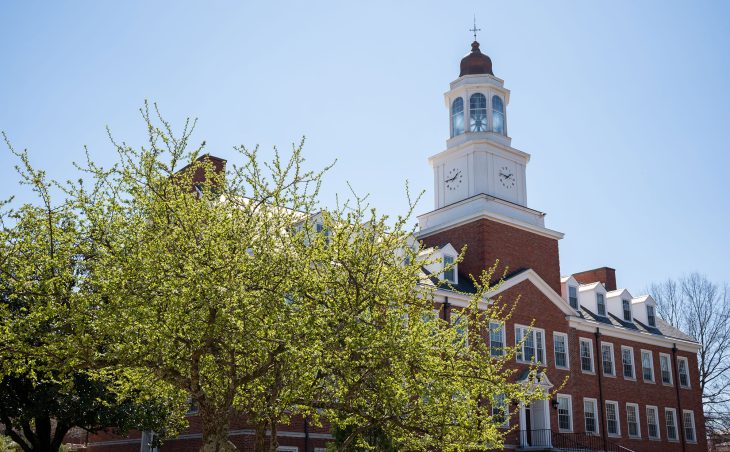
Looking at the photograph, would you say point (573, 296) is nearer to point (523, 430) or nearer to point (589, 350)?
point (589, 350)

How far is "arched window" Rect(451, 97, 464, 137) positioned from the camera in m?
39.2

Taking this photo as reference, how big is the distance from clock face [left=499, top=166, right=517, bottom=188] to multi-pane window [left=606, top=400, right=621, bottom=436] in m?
11.9

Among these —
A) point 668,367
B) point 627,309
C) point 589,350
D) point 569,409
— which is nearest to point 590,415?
point 569,409

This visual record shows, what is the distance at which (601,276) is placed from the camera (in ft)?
150

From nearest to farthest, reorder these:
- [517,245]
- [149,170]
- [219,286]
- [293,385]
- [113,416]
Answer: [219,286] < [293,385] < [149,170] < [113,416] < [517,245]

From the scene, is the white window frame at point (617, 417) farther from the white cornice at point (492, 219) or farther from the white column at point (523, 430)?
the white cornice at point (492, 219)

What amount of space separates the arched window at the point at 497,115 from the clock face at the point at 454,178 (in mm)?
3128

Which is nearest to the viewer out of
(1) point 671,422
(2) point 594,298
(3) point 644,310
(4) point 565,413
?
(4) point 565,413

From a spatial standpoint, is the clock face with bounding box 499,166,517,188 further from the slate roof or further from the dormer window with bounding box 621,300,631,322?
the dormer window with bounding box 621,300,631,322

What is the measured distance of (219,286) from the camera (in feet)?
38.8

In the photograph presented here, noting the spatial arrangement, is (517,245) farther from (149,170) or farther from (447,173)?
(149,170)

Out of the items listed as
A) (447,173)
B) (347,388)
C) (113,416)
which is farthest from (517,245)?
(347,388)

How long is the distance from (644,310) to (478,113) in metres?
15.8

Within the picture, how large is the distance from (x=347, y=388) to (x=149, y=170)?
211 inches
